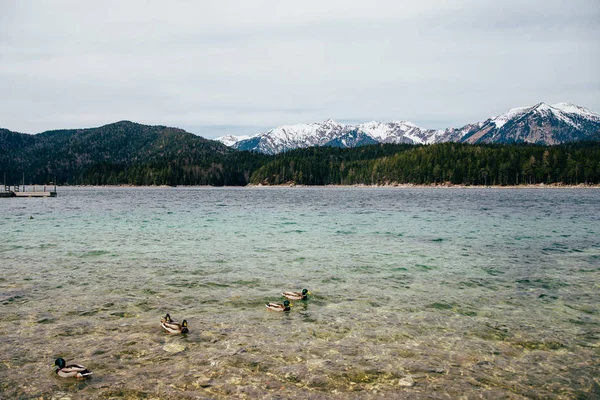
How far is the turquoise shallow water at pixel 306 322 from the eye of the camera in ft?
37.5

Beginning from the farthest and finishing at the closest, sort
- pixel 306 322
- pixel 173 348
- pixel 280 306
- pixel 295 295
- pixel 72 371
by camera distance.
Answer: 1. pixel 295 295
2. pixel 280 306
3. pixel 306 322
4. pixel 173 348
5. pixel 72 371

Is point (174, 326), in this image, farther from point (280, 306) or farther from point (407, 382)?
point (407, 382)

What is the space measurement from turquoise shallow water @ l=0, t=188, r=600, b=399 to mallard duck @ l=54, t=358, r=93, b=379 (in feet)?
0.84

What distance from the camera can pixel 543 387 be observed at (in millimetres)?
11180

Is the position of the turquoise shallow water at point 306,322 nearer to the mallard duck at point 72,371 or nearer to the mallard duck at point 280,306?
the mallard duck at point 72,371

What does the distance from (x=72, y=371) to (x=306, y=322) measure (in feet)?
27.3

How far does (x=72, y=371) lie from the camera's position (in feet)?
37.7

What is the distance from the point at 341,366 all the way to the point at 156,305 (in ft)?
31.8

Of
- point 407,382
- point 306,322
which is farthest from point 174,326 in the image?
point 407,382

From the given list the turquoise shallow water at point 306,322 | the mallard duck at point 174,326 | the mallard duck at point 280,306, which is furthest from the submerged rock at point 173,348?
the mallard duck at point 280,306

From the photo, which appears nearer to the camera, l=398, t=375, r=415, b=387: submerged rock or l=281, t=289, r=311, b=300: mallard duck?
l=398, t=375, r=415, b=387: submerged rock

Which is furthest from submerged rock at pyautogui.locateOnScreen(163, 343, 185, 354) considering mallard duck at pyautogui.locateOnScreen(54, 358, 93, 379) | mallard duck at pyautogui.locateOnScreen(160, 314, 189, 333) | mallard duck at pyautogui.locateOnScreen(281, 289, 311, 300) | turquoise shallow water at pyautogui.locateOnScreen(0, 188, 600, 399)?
mallard duck at pyautogui.locateOnScreen(281, 289, 311, 300)

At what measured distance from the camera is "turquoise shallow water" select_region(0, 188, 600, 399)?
11422 mm

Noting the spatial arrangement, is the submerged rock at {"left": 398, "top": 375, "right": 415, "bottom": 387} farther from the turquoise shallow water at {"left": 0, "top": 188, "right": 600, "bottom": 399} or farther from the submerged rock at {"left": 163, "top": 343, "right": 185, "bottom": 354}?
the submerged rock at {"left": 163, "top": 343, "right": 185, "bottom": 354}
